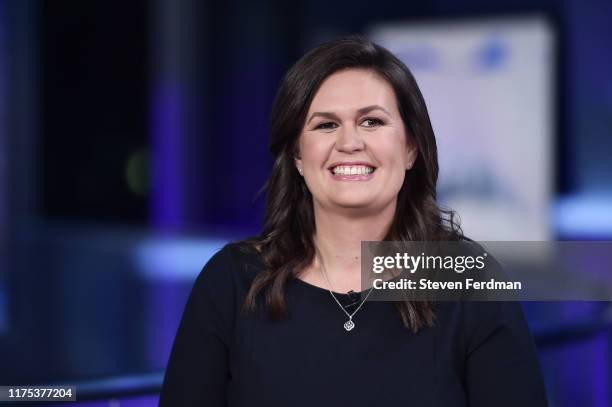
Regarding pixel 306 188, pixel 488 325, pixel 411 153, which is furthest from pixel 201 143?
pixel 488 325

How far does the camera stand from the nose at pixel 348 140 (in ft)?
4.27

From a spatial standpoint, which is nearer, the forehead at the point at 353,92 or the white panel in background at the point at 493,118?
the forehead at the point at 353,92

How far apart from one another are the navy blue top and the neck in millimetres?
51

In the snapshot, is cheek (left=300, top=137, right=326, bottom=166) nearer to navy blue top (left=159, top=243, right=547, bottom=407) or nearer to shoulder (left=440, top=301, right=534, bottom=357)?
navy blue top (left=159, top=243, right=547, bottom=407)

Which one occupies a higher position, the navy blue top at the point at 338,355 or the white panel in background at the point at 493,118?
the white panel in background at the point at 493,118

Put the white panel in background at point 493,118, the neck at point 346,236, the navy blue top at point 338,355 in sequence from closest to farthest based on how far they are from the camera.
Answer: the navy blue top at point 338,355, the neck at point 346,236, the white panel in background at point 493,118

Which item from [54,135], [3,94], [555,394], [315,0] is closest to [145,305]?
[3,94]

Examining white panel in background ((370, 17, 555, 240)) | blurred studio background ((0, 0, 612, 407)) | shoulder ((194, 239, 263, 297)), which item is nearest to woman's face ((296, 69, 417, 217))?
shoulder ((194, 239, 263, 297))

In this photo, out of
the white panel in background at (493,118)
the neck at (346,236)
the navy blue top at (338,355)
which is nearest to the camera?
the navy blue top at (338,355)

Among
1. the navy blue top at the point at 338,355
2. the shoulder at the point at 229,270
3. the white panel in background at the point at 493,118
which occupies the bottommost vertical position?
the navy blue top at the point at 338,355

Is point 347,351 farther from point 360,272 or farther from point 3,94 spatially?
point 3,94

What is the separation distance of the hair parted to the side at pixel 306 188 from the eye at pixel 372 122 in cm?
4

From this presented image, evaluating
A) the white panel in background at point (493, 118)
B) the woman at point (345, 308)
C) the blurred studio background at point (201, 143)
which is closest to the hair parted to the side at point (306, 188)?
the woman at point (345, 308)

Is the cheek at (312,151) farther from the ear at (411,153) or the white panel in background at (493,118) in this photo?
the white panel in background at (493,118)
